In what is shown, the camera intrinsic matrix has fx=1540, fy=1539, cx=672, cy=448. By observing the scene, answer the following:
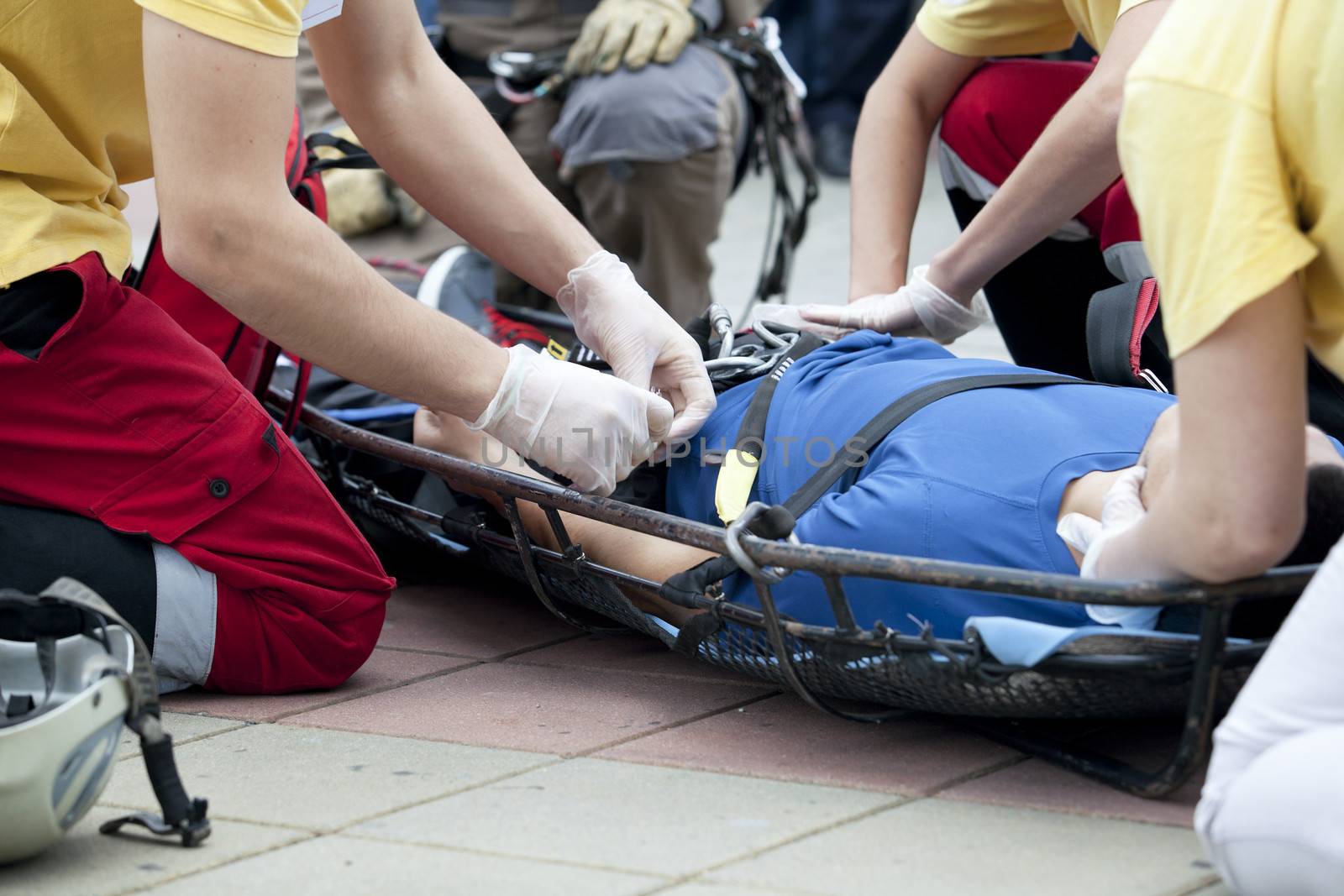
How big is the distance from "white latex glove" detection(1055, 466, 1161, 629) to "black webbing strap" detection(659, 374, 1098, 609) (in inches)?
12.1

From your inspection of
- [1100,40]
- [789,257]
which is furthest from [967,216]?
[789,257]

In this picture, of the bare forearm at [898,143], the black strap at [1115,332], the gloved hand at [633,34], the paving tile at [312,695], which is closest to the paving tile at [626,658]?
the paving tile at [312,695]

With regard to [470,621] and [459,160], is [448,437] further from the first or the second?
[459,160]

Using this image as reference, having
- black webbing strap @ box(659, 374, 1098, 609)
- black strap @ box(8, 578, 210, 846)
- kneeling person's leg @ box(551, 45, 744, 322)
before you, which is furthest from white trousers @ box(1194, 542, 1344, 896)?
kneeling person's leg @ box(551, 45, 744, 322)

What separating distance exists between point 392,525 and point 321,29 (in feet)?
2.79

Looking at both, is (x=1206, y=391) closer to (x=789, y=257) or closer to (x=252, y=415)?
(x=252, y=415)

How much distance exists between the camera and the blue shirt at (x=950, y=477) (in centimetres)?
186

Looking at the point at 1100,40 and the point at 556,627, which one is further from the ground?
the point at 1100,40

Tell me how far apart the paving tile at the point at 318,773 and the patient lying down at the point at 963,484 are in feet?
1.31

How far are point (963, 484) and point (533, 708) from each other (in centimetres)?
69

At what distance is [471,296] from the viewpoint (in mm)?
3312

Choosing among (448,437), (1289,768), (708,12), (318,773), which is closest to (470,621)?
(448,437)

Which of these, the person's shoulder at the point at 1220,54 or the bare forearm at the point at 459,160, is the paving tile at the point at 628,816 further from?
the bare forearm at the point at 459,160

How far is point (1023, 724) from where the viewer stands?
75.7 inches
